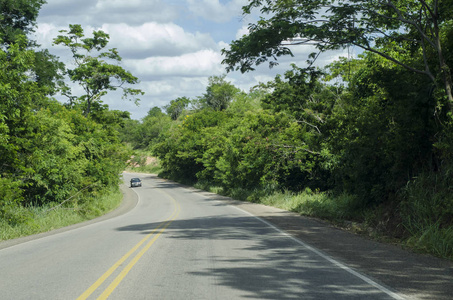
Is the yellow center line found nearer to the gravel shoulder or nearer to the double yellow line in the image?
Result: the double yellow line

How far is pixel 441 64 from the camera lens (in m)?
11.7

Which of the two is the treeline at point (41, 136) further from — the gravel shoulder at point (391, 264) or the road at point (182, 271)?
the gravel shoulder at point (391, 264)

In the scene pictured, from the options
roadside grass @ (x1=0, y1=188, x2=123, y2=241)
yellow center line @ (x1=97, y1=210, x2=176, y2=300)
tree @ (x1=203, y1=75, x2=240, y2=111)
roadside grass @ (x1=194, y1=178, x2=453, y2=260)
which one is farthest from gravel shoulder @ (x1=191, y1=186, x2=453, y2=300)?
tree @ (x1=203, y1=75, x2=240, y2=111)

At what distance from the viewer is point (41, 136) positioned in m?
19.6

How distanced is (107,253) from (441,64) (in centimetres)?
1001

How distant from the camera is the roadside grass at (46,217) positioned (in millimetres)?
15047

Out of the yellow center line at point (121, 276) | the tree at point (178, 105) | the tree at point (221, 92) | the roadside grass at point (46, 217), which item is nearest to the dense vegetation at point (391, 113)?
the yellow center line at point (121, 276)

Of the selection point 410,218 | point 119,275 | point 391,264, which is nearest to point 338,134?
point 410,218

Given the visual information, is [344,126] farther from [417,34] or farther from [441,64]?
[441,64]

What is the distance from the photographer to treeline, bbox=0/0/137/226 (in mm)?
15898

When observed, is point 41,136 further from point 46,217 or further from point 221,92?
point 221,92

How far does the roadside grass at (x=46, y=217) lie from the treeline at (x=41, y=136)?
0.13 metres

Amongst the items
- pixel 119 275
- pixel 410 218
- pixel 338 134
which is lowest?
pixel 119 275

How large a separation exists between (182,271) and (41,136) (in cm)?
1472
